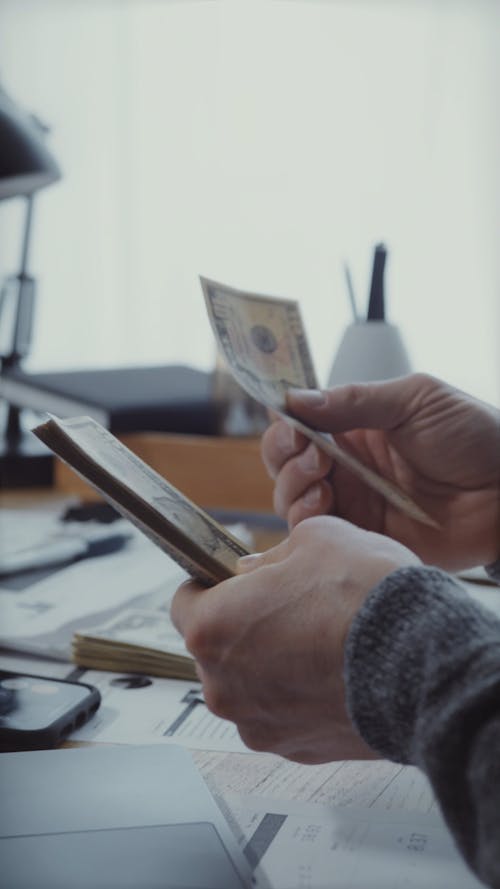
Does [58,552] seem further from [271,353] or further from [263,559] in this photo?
[263,559]

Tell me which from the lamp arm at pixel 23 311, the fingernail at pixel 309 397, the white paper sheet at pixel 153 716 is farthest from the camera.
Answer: the lamp arm at pixel 23 311

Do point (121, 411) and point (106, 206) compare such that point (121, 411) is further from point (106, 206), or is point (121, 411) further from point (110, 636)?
point (106, 206)

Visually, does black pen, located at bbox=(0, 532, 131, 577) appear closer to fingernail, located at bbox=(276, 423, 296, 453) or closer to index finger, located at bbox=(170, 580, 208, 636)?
fingernail, located at bbox=(276, 423, 296, 453)

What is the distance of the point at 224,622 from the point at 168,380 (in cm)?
116

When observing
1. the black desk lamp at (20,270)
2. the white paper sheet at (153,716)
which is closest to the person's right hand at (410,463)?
the white paper sheet at (153,716)

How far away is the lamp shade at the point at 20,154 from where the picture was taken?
3.63 ft

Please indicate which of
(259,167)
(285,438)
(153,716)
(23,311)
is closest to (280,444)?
(285,438)

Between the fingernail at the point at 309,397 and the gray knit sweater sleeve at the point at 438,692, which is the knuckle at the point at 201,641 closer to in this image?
the gray knit sweater sleeve at the point at 438,692

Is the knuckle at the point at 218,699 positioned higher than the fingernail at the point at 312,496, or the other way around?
the knuckle at the point at 218,699

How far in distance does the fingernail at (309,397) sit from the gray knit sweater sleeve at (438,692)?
461 mm

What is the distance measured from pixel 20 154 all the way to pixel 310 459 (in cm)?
47

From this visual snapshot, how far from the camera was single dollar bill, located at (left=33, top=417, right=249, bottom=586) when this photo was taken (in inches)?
23.3

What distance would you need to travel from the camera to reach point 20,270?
1.77m

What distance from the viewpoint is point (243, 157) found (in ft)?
7.82
